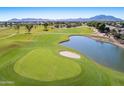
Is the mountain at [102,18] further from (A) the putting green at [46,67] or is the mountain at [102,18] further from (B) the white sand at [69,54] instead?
(A) the putting green at [46,67]

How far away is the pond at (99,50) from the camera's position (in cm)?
1363

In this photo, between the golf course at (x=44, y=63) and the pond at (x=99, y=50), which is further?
the pond at (x=99, y=50)

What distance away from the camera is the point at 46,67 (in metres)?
11.7

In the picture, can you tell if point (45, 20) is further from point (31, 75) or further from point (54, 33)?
point (31, 75)

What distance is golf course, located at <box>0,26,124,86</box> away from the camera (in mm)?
10773

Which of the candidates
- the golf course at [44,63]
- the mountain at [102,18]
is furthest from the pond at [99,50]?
the mountain at [102,18]

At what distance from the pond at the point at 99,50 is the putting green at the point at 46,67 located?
5.81ft

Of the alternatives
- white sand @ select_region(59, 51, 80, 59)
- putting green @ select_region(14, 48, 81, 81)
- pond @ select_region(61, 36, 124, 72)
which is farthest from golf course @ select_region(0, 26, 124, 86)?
pond @ select_region(61, 36, 124, 72)

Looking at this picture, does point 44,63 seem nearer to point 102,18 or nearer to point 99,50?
point 99,50

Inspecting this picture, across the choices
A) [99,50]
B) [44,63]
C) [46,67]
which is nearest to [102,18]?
[99,50]

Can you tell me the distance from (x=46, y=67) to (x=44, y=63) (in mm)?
360

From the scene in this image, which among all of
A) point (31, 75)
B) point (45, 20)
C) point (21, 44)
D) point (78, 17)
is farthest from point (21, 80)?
point (78, 17)

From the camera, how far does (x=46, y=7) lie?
37.5ft

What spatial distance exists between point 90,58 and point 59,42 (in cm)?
263
